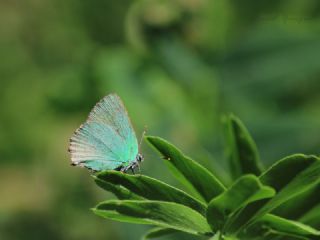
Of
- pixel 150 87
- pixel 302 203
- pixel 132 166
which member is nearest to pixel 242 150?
pixel 302 203

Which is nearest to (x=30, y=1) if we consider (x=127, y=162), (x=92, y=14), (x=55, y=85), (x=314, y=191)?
(x=92, y=14)

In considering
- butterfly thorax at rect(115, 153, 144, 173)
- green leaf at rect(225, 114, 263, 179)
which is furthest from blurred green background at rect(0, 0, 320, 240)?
green leaf at rect(225, 114, 263, 179)

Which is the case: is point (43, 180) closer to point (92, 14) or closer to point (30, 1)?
point (92, 14)

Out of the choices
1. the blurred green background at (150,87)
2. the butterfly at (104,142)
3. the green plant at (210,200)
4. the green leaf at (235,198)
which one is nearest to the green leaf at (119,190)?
the green plant at (210,200)

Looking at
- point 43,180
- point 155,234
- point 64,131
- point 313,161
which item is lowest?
point 155,234

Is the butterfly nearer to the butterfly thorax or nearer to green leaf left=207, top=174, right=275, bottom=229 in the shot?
the butterfly thorax
